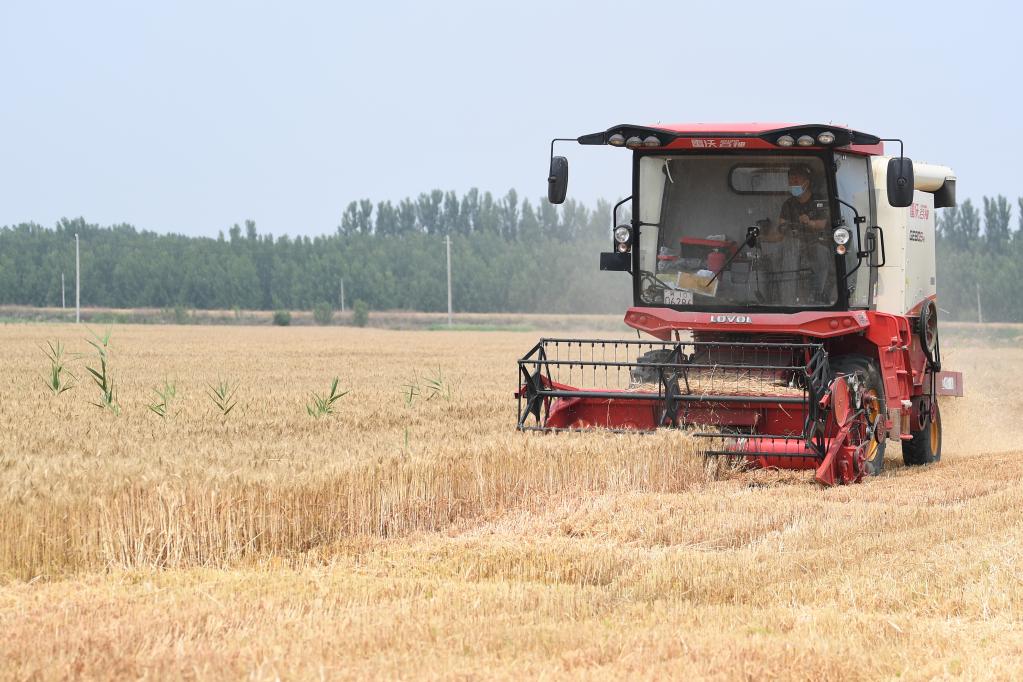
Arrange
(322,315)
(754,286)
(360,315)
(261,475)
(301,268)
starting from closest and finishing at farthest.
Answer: (261,475) < (754,286) < (322,315) < (360,315) < (301,268)

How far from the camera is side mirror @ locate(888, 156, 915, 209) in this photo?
877 cm

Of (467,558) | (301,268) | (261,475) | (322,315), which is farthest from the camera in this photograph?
(301,268)

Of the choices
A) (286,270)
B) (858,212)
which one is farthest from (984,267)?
(286,270)

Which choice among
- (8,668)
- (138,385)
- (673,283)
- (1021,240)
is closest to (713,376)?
(673,283)

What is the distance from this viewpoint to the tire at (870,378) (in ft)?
31.4

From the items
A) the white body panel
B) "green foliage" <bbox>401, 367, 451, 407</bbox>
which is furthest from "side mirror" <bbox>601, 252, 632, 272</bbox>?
"green foliage" <bbox>401, 367, 451, 407</bbox>

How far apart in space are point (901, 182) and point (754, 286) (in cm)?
149

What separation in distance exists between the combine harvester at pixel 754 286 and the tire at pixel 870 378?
0.05ft

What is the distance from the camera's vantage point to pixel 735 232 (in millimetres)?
9891

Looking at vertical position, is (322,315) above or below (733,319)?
below

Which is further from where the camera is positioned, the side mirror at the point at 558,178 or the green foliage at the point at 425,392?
the green foliage at the point at 425,392

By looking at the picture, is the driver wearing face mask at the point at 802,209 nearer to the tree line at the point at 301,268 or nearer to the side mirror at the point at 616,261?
the side mirror at the point at 616,261

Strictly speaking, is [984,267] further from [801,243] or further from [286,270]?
[286,270]

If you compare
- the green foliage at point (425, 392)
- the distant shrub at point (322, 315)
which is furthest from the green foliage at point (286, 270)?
the green foliage at point (425, 392)
